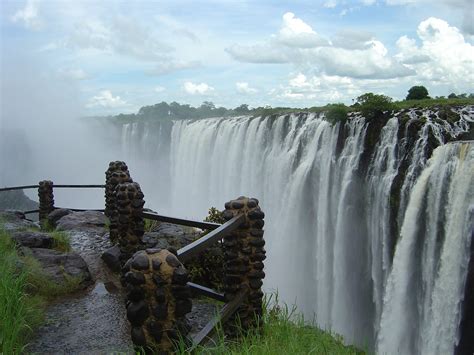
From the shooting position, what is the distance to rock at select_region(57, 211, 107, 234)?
9953 millimetres

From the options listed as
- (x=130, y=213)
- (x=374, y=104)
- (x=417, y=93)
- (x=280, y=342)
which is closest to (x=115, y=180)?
(x=130, y=213)

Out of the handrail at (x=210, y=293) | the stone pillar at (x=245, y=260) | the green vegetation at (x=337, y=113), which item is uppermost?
the green vegetation at (x=337, y=113)

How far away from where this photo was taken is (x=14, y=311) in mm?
4137

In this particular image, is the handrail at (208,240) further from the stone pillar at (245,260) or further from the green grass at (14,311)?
the green grass at (14,311)

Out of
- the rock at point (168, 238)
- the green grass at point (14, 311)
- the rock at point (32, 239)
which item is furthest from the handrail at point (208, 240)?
the rock at point (32, 239)

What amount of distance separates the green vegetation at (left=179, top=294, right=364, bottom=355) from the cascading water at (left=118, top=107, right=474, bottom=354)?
54.9 inches

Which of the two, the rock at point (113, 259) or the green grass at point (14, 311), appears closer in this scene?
the green grass at point (14, 311)

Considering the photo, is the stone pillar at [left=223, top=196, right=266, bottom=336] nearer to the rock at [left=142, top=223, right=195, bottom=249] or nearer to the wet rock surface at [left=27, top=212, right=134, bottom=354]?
the wet rock surface at [left=27, top=212, right=134, bottom=354]

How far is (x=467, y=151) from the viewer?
1009 centimetres

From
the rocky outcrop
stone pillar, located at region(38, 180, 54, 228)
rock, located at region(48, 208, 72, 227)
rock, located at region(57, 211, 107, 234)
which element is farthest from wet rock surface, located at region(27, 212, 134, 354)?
the rocky outcrop

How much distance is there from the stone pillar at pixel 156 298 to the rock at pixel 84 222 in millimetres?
7157

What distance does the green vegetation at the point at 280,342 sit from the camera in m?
3.08

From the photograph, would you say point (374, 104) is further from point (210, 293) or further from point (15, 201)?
point (15, 201)

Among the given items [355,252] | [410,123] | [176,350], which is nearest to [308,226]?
[355,252]
